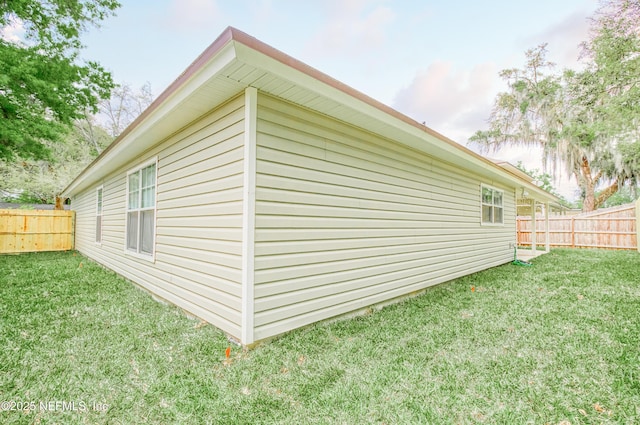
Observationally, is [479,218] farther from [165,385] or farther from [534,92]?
[534,92]

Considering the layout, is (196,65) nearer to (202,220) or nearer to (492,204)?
(202,220)

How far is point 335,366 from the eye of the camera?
7.55 ft

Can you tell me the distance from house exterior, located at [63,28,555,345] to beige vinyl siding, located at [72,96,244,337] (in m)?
0.02

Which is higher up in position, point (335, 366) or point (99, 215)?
point (99, 215)

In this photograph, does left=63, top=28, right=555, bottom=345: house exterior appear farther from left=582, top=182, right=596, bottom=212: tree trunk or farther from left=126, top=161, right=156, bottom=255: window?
left=582, top=182, right=596, bottom=212: tree trunk

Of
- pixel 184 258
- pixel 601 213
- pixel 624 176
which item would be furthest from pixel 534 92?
pixel 184 258

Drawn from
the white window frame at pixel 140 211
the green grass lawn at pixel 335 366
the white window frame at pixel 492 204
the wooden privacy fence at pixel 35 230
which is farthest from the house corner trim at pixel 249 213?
the wooden privacy fence at pixel 35 230

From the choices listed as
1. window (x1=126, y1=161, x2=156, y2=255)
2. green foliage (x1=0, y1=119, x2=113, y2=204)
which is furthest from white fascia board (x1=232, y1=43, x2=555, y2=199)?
green foliage (x1=0, y1=119, x2=113, y2=204)

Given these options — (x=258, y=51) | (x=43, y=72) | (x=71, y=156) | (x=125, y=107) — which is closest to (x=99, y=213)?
(x=43, y=72)

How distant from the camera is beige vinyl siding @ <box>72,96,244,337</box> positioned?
2701mm

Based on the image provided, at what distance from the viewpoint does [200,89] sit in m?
2.53

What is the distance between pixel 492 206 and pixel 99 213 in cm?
971

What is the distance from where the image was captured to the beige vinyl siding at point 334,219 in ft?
8.81

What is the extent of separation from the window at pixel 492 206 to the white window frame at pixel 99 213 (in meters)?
Answer: 8.98
